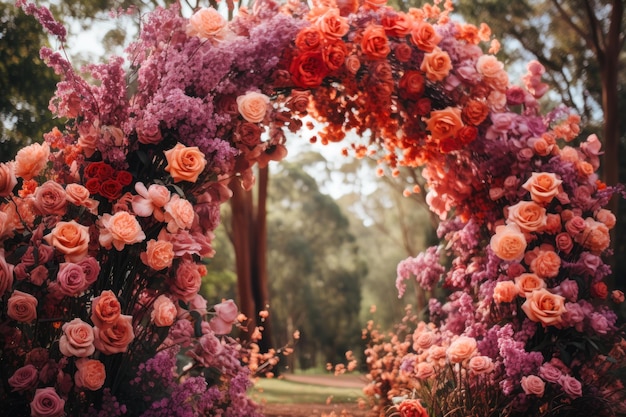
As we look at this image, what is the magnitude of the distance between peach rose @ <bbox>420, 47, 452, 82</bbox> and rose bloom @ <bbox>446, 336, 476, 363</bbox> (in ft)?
5.56

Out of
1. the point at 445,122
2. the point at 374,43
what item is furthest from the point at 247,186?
the point at 445,122

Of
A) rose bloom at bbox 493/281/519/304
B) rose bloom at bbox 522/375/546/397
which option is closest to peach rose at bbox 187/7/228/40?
rose bloom at bbox 493/281/519/304

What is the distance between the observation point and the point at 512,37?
38.4ft

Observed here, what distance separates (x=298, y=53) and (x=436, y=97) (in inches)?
41.6

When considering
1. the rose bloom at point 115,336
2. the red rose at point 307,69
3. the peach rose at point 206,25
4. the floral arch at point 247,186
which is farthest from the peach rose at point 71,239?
the red rose at point 307,69

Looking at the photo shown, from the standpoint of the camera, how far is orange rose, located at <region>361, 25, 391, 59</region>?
3795 millimetres

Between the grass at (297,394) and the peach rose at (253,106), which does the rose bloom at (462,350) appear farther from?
the grass at (297,394)

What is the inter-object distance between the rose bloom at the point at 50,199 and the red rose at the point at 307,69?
1.50m

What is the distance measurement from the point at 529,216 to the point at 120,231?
2531mm

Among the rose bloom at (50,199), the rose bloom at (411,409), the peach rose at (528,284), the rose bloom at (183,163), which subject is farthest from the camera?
the peach rose at (528,284)

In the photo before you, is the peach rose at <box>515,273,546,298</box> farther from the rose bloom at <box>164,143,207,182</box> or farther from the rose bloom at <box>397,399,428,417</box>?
the rose bloom at <box>164,143,207,182</box>

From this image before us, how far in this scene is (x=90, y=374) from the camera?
9.35ft

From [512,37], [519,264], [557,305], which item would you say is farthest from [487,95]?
[512,37]

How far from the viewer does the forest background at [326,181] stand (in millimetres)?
8023
